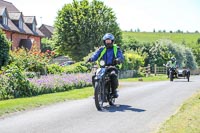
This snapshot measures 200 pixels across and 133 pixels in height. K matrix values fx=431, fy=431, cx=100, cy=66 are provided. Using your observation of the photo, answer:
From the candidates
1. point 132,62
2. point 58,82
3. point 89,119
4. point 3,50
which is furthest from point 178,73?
point 89,119

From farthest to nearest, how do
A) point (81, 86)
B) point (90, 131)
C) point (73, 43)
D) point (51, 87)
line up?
point (73, 43)
point (81, 86)
point (51, 87)
point (90, 131)

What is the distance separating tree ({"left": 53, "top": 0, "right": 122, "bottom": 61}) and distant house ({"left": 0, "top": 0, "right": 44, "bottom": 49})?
4.13 m

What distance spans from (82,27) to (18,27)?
38.2 ft

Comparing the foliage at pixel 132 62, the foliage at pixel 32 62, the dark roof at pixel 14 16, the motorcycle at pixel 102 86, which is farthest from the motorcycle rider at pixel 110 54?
the dark roof at pixel 14 16

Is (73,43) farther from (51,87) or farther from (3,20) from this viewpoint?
(51,87)

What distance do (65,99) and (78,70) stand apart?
1380 cm

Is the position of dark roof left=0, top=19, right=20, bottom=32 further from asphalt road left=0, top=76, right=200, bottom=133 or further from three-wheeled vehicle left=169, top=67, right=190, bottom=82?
asphalt road left=0, top=76, right=200, bottom=133

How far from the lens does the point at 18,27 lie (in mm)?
56562

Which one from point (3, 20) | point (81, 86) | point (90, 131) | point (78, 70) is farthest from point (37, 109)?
point (3, 20)

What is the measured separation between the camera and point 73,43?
64.5 metres

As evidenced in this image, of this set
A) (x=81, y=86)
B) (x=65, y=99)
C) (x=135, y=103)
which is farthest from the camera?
(x=81, y=86)

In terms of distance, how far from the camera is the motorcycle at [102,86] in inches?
456

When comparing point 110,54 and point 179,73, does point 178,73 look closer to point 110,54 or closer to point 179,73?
point 179,73

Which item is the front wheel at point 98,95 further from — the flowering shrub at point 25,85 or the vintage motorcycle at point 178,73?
the vintage motorcycle at point 178,73
